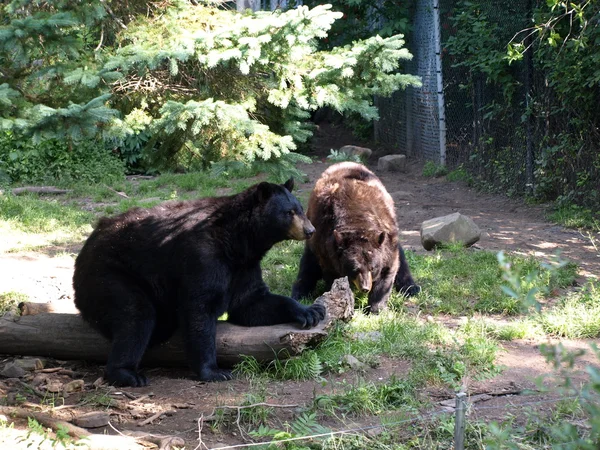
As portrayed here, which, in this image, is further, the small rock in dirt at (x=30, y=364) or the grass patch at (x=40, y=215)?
A: the grass patch at (x=40, y=215)

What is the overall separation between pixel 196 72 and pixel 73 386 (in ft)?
10.6

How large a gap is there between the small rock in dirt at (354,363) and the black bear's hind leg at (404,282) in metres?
2.17

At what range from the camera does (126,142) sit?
1639 cm

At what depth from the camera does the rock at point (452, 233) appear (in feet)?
30.4

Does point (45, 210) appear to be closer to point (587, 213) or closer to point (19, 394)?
point (19, 394)

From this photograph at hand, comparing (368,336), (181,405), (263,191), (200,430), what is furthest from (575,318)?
(200,430)

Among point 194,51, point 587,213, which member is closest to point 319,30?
point 194,51

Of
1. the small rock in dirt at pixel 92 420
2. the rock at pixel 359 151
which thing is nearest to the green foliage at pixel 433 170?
the rock at pixel 359 151

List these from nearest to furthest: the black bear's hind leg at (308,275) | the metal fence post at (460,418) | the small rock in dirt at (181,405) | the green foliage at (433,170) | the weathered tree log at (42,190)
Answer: the metal fence post at (460,418) < the small rock in dirt at (181,405) < the black bear's hind leg at (308,275) < the weathered tree log at (42,190) < the green foliage at (433,170)

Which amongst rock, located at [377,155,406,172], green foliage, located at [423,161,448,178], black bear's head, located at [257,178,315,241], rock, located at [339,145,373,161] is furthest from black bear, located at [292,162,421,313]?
rock, located at [339,145,373,161]

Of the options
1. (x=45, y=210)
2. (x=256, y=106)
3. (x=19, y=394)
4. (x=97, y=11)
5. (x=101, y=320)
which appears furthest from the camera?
(x=45, y=210)

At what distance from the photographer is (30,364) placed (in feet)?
19.1

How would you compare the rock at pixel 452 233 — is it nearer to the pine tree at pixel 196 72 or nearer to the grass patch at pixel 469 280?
the grass patch at pixel 469 280

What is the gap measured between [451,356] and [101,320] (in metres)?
2.60
